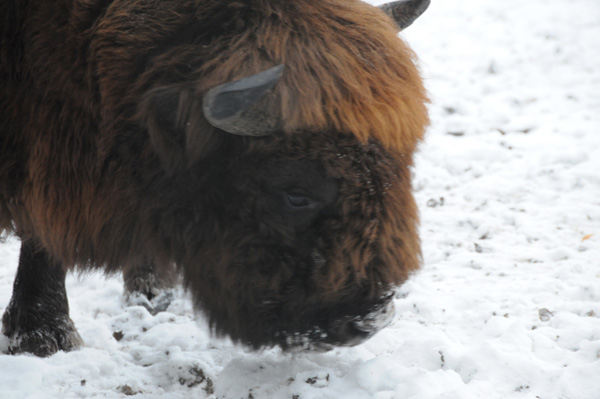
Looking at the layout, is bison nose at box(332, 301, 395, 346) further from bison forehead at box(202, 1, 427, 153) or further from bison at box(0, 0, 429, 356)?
bison forehead at box(202, 1, 427, 153)

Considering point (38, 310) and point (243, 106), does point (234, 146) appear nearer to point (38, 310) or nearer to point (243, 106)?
point (243, 106)

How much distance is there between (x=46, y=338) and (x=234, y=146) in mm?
1987

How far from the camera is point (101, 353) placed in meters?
3.70

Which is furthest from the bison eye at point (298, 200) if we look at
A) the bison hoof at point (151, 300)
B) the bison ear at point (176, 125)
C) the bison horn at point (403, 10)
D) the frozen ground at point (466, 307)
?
the bison hoof at point (151, 300)

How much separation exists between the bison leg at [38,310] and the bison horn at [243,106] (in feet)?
5.99

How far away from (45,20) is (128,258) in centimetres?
127

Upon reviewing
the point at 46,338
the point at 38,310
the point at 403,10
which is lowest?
the point at 46,338

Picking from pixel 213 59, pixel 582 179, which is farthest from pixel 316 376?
pixel 582 179

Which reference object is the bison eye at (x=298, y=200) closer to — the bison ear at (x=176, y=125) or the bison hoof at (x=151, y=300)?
the bison ear at (x=176, y=125)

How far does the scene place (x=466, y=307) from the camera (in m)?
4.16

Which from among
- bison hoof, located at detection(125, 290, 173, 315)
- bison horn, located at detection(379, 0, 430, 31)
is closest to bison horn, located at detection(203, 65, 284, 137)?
bison horn, located at detection(379, 0, 430, 31)

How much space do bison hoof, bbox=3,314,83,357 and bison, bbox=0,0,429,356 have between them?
3.10 feet

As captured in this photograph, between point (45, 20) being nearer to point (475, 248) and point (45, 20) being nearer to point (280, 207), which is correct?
point (280, 207)

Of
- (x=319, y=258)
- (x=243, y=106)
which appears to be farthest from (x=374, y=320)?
(x=243, y=106)
